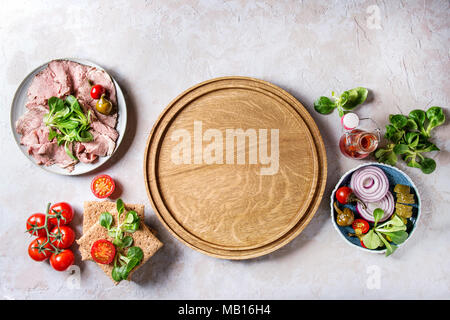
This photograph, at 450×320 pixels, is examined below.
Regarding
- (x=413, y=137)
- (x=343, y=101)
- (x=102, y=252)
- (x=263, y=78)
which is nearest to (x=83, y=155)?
(x=102, y=252)

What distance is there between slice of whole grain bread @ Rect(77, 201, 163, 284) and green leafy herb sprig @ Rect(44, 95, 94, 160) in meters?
0.35

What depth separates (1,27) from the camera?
2.10 meters

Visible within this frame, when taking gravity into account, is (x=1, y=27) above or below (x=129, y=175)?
above

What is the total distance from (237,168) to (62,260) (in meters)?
1.20

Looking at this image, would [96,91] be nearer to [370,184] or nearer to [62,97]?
[62,97]

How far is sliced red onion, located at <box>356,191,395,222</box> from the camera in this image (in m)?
1.91

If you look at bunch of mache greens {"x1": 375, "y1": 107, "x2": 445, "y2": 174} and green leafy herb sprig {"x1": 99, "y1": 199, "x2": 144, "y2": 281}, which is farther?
bunch of mache greens {"x1": 375, "y1": 107, "x2": 445, "y2": 174}

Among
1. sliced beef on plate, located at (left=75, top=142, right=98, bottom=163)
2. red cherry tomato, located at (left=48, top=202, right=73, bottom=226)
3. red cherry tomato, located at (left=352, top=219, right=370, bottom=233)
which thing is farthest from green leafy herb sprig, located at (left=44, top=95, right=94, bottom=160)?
red cherry tomato, located at (left=352, top=219, right=370, bottom=233)

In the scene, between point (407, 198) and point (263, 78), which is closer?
point (407, 198)

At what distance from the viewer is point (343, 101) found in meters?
1.98

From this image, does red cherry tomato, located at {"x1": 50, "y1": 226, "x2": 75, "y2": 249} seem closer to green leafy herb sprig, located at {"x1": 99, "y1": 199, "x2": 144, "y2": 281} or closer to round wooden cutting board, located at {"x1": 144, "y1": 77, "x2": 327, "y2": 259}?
green leafy herb sprig, located at {"x1": 99, "y1": 199, "x2": 144, "y2": 281}

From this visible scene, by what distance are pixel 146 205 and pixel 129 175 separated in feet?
0.73

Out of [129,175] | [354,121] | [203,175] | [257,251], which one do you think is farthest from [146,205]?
[354,121]
